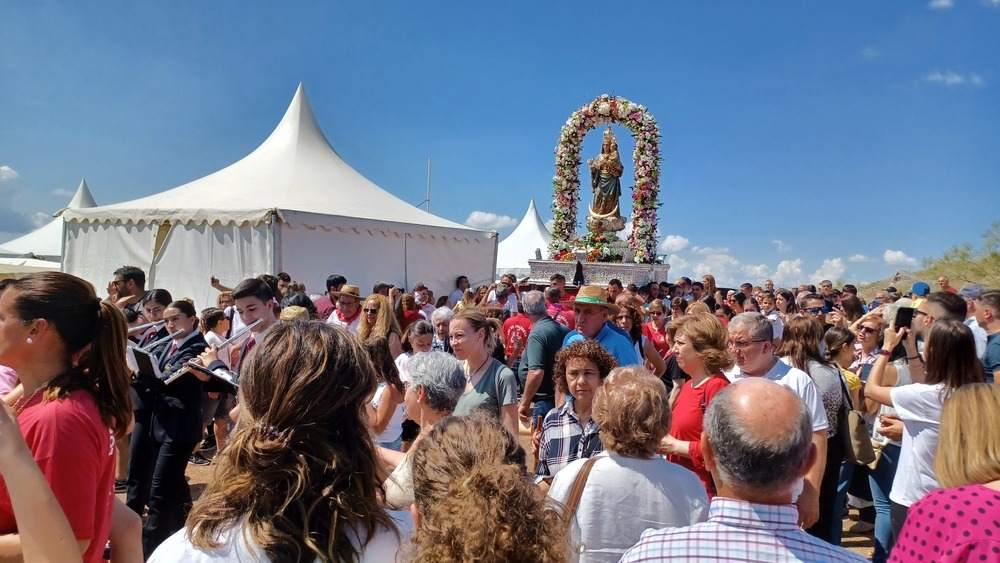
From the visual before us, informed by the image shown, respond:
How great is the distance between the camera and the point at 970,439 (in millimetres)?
1787

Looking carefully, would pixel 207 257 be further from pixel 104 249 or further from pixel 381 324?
pixel 381 324

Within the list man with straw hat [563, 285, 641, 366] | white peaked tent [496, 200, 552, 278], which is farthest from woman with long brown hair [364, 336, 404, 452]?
white peaked tent [496, 200, 552, 278]

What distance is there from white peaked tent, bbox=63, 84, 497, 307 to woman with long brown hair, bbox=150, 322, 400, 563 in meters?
10.3

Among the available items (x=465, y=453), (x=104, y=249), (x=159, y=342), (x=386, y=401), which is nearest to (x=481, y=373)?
(x=386, y=401)

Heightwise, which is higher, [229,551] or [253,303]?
[253,303]

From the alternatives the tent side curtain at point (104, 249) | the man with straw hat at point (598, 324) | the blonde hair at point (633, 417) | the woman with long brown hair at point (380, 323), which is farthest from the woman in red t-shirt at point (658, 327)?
the tent side curtain at point (104, 249)

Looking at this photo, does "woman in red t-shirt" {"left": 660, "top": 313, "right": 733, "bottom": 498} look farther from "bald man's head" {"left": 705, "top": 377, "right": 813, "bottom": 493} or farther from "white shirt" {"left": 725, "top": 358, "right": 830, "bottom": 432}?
"bald man's head" {"left": 705, "top": 377, "right": 813, "bottom": 493}

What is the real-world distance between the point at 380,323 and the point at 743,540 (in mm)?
3954

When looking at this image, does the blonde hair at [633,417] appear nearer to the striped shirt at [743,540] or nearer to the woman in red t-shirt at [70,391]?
the striped shirt at [743,540]

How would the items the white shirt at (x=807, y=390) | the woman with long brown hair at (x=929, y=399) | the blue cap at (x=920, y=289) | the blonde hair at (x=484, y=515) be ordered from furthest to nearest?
1. the blue cap at (x=920, y=289)
2. the white shirt at (x=807, y=390)
3. the woman with long brown hair at (x=929, y=399)
4. the blonde hair at (x=484, y=515)

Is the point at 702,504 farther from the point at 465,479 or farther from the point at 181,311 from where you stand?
the point at 181,311

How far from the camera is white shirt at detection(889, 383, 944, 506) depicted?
2.83 m

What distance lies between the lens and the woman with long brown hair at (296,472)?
1.25m

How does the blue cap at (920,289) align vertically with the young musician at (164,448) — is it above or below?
above
